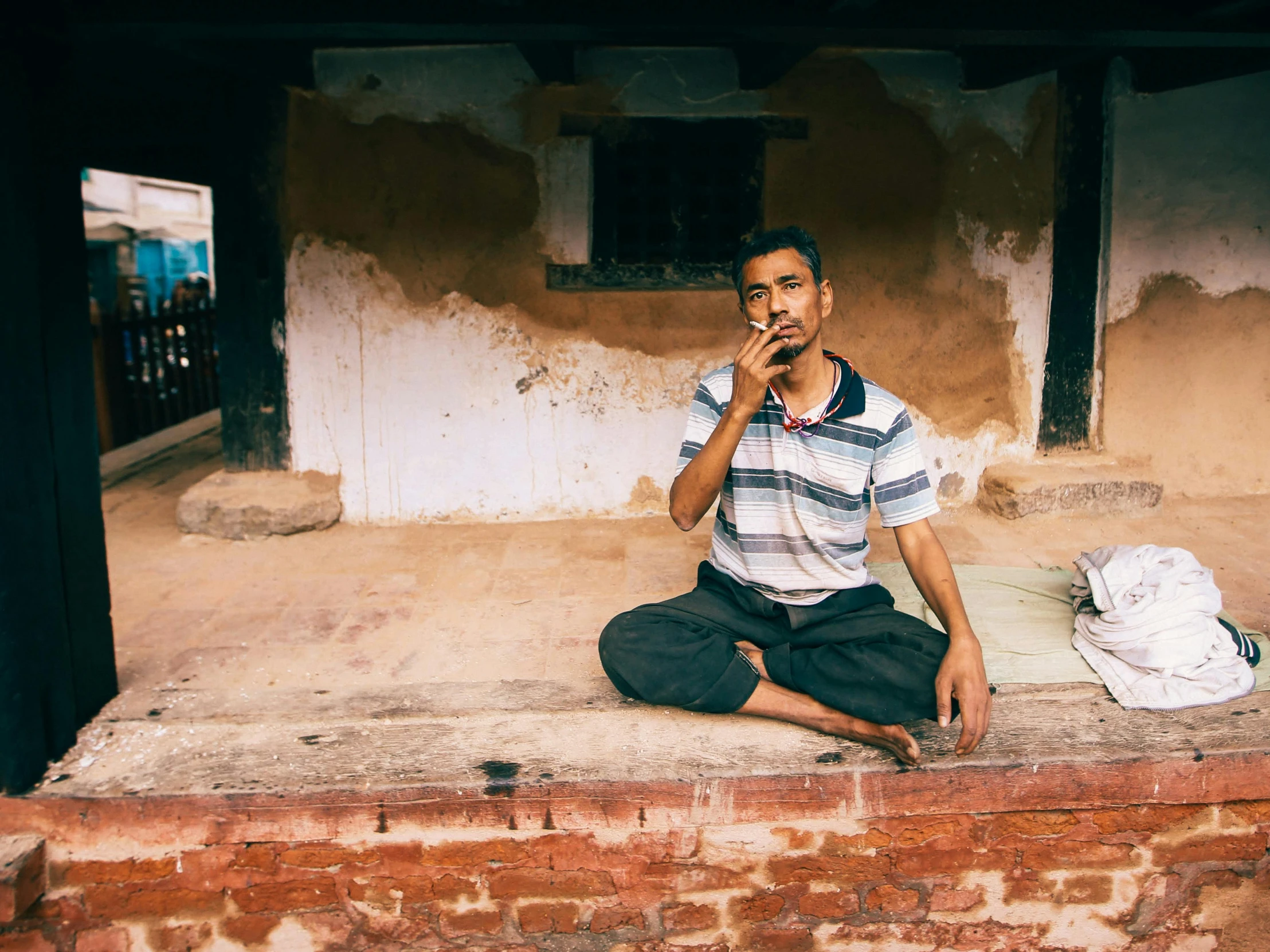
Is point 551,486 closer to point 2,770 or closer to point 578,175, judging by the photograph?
point 578,175

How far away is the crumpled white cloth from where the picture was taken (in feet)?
10.0

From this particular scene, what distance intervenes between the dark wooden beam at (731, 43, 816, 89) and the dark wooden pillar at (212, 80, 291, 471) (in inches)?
90.7

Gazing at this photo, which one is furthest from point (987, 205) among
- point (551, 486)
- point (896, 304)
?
point (551, 486)

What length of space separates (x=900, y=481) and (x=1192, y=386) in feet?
11.6

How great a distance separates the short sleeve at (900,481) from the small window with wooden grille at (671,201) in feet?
7.95

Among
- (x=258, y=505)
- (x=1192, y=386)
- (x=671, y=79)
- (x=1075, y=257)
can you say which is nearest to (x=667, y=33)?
(x=671, y=79)

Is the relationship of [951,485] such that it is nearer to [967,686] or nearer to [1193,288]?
[1193,288]

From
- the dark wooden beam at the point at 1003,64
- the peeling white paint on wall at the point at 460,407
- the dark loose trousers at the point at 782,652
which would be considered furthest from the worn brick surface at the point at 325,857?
the dark wooden beam at the point at 1003,64

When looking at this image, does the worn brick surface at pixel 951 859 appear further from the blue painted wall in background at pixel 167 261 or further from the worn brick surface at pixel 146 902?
the blue painted wall in background at pixel 167 261

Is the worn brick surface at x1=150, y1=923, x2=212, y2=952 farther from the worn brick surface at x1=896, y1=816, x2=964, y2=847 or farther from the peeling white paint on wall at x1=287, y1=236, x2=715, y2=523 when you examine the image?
the peeling white paint on wall at x1=287, y1=236, x2=715, y2=523

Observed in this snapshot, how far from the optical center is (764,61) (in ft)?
14.2

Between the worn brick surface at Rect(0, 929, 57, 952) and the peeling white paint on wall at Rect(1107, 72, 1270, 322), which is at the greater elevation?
the peeling white paint on wall at Rect(1107, 72, 1270, 322)

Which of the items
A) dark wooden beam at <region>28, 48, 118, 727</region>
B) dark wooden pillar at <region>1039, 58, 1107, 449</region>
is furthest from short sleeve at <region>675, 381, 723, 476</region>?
dark wooden pillar at <region>1039, 58, 1107, 449</region>

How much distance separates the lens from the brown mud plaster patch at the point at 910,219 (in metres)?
4.91
